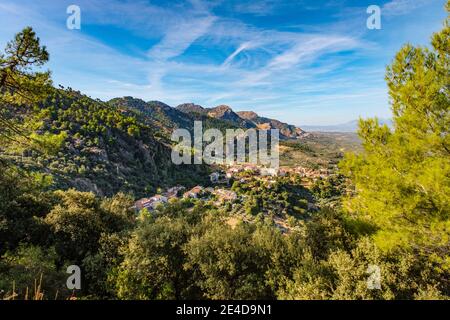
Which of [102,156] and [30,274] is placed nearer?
[30,274]

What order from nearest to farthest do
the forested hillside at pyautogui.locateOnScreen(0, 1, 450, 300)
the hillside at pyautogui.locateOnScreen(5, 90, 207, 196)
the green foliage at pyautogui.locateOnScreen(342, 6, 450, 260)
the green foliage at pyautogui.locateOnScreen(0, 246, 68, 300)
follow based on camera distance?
the green foliage at pyautogui.locateOnScreen(342, 6, 450, 260)
the forested hillside at pyautogui.locateOnScreen(0, 1, 450, 300)
the green foliage at pyautogui.locateOnScreen(0, 246, 68, 300)
the hillside at pyautogui.locateOnScreen(5, 90, 207, 196)

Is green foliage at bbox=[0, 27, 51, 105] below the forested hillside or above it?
above

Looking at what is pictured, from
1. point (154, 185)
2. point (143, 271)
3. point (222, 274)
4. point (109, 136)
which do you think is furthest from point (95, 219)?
point (109, 136)

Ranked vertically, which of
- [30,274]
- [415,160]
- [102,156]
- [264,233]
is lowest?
[30,274]

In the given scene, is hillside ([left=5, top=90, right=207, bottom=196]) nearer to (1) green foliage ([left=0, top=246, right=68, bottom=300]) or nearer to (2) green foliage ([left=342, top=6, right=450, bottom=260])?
(1) green foliage ([left=0, top=246, right=68, bottom=300])

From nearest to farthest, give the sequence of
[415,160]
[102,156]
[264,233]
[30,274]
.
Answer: [415,160], [30,274], [264,233], [102,156]

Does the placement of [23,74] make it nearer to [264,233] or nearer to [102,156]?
[264,233]

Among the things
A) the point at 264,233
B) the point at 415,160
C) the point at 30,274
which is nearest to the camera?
the point at 415,160

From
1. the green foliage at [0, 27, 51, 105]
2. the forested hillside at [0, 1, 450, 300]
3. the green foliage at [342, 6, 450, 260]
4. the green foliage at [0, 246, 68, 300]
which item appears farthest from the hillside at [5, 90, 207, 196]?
the green foliage at [342, 6, 450, 260]

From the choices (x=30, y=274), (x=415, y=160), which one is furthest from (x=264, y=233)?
(x=30, y=274)

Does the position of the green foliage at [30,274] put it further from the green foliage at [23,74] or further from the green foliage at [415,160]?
the green foliage at [415,160]

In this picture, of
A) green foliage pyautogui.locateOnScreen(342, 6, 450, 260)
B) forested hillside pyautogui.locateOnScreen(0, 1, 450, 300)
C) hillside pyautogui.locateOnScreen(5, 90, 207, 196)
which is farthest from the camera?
hillside pyautogui.locateOnScreen(5, 90, 207, 196)

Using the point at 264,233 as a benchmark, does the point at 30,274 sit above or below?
below
